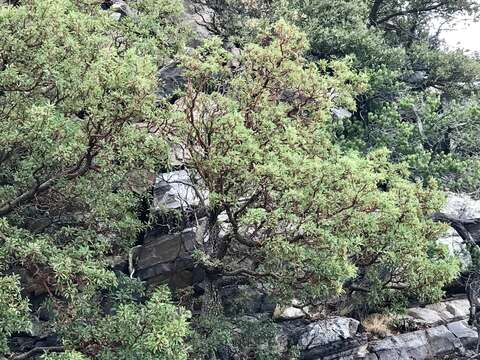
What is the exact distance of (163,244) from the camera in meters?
15.8

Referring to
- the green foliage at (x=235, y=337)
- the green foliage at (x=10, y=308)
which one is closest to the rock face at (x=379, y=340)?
the green foliage at (x=235, y=337)

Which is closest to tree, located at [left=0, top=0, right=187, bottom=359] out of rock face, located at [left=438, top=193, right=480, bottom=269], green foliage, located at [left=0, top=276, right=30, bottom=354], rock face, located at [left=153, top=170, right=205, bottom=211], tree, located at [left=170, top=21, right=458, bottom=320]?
green foliage, located at [left=0, top=276, right=30, bottom=354]

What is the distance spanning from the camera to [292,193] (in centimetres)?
1172

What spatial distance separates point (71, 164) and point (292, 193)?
5824 millimetres

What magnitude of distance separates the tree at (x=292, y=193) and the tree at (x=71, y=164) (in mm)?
1756

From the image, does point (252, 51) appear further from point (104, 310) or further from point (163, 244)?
point (104, 310)

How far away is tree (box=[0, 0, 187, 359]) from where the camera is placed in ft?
35.8

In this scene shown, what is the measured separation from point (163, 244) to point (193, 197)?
169 cm

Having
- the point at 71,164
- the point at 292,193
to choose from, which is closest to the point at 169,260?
the point at 71,164

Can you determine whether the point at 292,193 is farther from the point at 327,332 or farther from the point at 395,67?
the point at 395,67

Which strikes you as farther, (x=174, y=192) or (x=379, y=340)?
(x=379, y=340)

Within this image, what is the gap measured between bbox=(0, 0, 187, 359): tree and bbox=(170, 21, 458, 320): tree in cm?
176

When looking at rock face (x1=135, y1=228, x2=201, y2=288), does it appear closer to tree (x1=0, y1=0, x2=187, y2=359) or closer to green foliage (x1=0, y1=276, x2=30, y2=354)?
tree (x1=0, y1=0, x2=187, y2=359)

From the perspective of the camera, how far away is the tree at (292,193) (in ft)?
39.7
